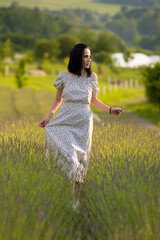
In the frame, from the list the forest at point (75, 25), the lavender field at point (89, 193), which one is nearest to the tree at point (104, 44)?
the forest at point (75, 25)

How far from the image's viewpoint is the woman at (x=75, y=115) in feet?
13.8

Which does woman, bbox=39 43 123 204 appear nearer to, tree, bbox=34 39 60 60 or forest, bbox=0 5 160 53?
tree, bbox=34 39 60 60

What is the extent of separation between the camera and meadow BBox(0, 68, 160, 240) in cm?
266

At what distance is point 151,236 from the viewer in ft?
8.94

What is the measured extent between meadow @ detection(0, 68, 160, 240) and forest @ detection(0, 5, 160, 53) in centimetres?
9167

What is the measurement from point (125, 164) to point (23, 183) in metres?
1.05

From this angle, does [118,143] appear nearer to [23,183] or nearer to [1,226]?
[23,183]

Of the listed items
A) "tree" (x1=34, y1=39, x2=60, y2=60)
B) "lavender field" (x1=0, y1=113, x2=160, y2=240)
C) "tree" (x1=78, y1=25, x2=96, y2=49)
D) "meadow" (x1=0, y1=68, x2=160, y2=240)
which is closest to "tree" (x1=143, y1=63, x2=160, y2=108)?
"tree" (x1=78, y1=25, x2=96, y2=49)

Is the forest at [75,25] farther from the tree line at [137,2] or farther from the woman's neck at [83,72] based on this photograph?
the woman's neck at [83,72]

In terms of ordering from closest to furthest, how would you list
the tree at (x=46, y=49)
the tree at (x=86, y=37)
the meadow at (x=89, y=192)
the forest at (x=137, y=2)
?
the meadow at (x=89, y=192) < the tree at (x=86, y=37) < the tree at (x=46, y=49) < the forest at (x=137, y=2)

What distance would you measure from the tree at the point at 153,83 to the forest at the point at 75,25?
7799 centimetres

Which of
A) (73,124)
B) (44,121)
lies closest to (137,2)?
(44,121)

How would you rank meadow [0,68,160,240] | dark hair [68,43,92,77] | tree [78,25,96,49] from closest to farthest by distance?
meadow [0,68,160,240] < dark hair [68,43,92,77] < tree [78,25,96,49]

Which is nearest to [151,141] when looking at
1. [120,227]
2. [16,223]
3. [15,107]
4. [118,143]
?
[118,143]
